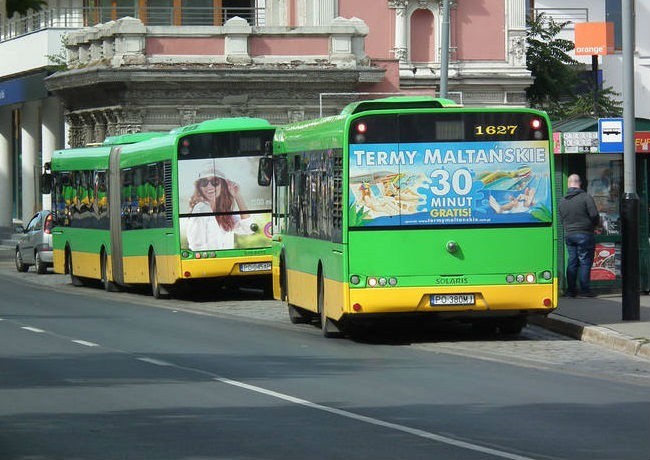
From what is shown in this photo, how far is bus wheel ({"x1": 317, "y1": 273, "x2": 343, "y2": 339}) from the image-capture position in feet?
72.4

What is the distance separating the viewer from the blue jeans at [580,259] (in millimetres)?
A: 26547

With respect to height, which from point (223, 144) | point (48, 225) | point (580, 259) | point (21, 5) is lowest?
point (580, 259)

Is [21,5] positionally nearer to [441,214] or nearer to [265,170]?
[441,214]

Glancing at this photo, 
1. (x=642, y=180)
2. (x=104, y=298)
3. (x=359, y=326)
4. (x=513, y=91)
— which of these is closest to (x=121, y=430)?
(x=359, y=326)

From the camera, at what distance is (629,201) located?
74.1ft

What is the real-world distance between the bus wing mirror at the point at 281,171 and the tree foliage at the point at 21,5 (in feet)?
43.8

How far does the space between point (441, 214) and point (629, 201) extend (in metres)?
2.99

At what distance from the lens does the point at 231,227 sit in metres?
30.6

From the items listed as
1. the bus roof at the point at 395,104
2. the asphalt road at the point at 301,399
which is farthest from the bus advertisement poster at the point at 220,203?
the bus roof at the point at 395,104

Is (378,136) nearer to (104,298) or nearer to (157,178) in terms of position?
(157,178)

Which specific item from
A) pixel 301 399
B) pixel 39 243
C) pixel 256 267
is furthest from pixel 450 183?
pixel 39 243

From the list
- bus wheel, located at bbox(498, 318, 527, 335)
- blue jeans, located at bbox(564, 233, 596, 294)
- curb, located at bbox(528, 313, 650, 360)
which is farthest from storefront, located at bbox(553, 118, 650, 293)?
bus wheel, located at bbox(498, 318, 527, 335)

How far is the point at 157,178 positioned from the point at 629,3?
1150 centimetres

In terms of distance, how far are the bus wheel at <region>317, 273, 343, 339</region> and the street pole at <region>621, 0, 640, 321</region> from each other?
352cm
